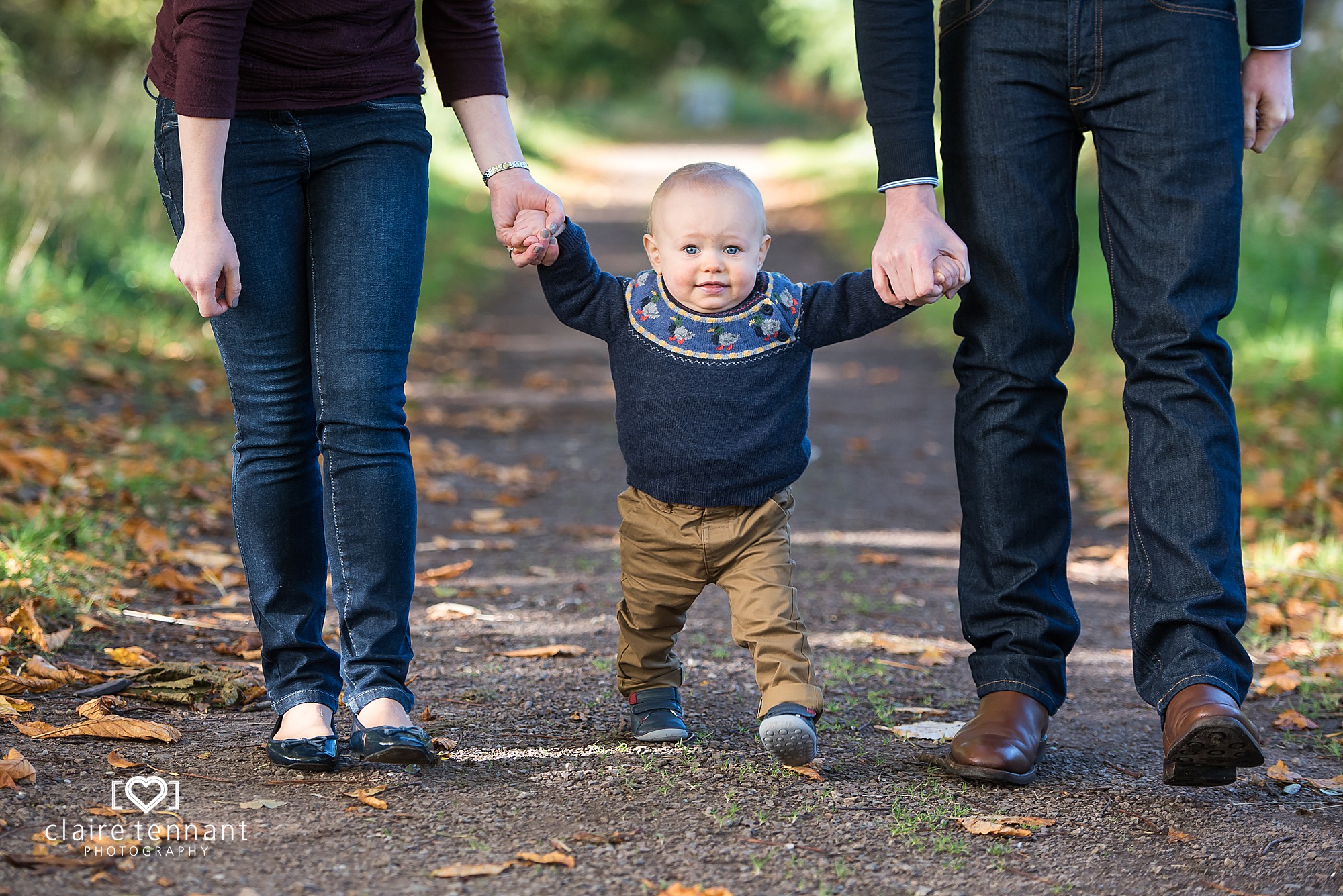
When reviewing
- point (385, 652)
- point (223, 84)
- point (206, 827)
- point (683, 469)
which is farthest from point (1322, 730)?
point (223, 84)

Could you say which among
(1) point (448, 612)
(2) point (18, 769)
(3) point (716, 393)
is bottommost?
(1) point (448, 612)

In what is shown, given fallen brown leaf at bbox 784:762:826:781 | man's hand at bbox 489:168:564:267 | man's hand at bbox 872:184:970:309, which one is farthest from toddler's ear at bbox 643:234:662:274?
fallen brown leaf at bbox 784:762:826:781

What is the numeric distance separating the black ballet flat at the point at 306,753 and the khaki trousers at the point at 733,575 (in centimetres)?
64

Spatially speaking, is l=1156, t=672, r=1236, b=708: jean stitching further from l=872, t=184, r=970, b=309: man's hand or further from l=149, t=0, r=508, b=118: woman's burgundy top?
l=149, t=0, r=508, b=118: woman's burgundy top

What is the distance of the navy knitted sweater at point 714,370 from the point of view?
2543 millimetres

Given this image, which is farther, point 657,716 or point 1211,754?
point 657,716

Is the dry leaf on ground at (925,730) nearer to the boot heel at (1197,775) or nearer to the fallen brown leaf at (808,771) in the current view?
the fallen brown leaf at (808,771)

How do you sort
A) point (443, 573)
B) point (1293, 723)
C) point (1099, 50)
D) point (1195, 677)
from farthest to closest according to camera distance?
point (443, 573), point (1293, 723), point (1099, 50), point (1195, 677)

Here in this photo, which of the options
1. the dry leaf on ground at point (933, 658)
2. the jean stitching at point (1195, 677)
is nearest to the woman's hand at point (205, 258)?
the jean stitching at point (1195, 677)

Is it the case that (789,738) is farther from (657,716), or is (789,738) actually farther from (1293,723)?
(1293,723)

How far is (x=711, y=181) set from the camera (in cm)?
256

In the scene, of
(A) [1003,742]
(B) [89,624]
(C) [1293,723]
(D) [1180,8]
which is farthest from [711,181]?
(B) [89,624]

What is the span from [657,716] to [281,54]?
4.88ft

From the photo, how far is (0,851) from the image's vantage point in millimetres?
1980
